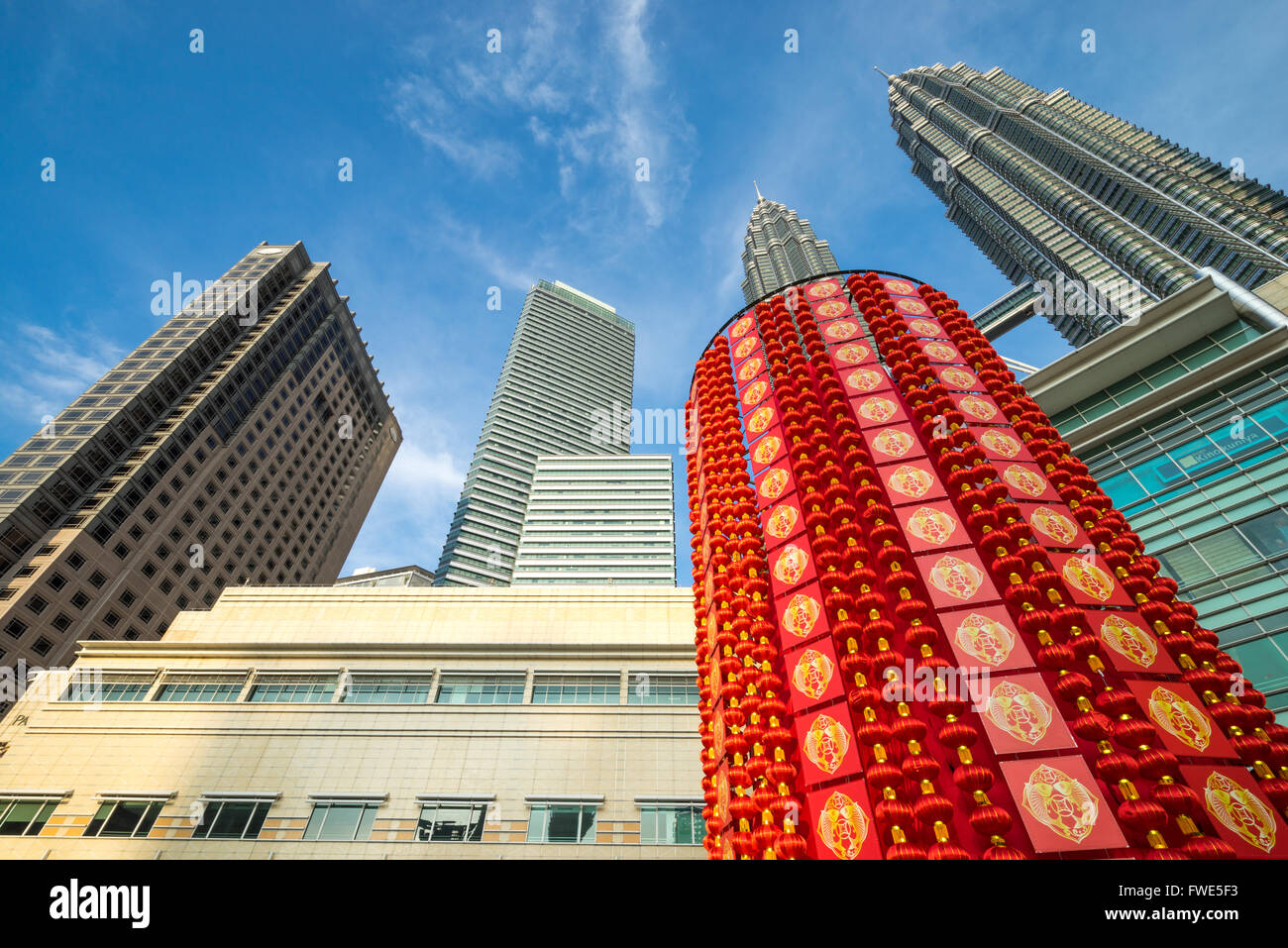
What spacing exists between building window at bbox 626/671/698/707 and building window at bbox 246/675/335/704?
13.4 metres

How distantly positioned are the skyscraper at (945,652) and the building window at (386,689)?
1626 cm

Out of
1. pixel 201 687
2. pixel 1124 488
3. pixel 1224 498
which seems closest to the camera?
pixel 1224 498

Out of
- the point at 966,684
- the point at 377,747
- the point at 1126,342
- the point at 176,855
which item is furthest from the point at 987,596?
the point at 176,855

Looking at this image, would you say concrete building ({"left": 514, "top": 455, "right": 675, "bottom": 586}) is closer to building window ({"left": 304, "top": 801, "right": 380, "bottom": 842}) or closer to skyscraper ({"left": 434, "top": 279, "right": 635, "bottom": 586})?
skyscraper ({"left": 434, "top": 279, "right": 635, "bottom": 586})

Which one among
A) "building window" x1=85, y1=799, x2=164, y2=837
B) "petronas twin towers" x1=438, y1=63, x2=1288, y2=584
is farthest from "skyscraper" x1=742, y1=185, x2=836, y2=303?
"building window" x1=85, y1=799, x2=164, y2=837

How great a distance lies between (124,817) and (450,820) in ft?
41.7

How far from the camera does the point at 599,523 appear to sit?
92688 mm

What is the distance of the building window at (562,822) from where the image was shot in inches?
867

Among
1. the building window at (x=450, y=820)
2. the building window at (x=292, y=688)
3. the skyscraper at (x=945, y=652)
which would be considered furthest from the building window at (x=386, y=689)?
the skyscraper at (x=945, y=652)

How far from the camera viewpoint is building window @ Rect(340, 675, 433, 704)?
2670 centimetres

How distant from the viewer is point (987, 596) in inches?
420

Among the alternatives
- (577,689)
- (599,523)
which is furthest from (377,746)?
(599,523)

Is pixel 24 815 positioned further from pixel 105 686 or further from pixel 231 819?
pixel 231 819
